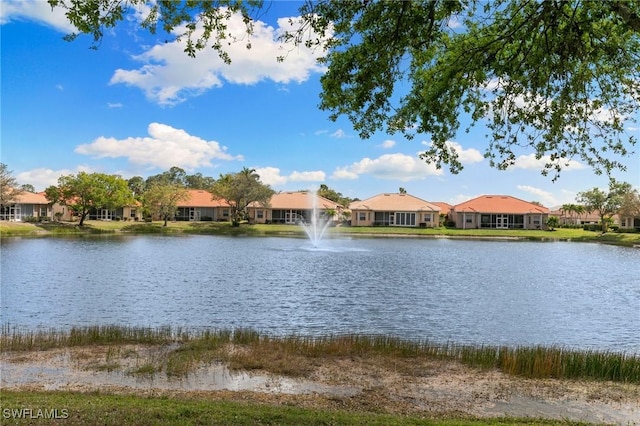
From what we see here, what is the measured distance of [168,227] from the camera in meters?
68.7

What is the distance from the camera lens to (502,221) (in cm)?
7912

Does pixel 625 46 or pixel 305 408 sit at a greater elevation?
pixel 625 46

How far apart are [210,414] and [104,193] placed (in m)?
66.6

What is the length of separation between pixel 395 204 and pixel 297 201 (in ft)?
55.8

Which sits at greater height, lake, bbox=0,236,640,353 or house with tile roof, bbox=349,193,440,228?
house with tile roof, bbox=349,193,440,228

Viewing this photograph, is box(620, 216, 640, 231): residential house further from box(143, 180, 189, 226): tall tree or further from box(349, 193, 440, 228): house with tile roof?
Result: box(143, 180, 189, 226): tall tree

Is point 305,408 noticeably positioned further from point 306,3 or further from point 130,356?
point 306,3

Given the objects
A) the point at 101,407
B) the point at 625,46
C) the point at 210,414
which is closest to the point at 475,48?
Result: the point at 625,46

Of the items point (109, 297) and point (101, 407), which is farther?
point (109, 297)

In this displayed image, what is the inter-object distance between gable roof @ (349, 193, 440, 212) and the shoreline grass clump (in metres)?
66.2

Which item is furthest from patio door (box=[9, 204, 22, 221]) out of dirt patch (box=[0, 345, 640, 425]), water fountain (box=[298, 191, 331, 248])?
dirt patch (box=[0, 345, 640, 425])

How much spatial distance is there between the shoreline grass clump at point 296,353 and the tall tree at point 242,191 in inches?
2349

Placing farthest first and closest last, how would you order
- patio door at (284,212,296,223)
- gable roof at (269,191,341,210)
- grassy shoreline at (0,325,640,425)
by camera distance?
1. patio door at (284,212,296,223)
2. gable roof at (269,191,341,210)
3. grassy shoreline at (0,325,640,425)

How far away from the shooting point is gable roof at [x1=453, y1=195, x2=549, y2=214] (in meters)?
78.4
